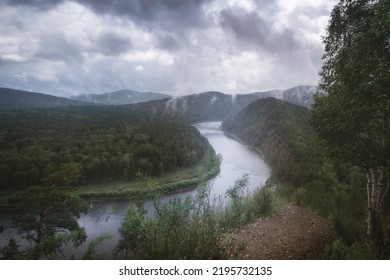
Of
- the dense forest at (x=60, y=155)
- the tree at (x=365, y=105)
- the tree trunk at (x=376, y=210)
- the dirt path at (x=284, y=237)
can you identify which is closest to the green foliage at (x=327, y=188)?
the tree trunk at (x=376, y=210)

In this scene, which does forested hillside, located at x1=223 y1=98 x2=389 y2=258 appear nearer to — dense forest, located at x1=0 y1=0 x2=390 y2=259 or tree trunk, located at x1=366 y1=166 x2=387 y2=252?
dense forest, located at x1=0 y1=0 x2=390 y2=259

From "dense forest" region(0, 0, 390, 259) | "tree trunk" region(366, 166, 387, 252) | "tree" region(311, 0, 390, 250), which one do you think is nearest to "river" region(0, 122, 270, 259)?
"dense forest" region(0, 0, 390, 259)

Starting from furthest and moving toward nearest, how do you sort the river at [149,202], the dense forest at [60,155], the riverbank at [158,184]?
the riverbank at [158,184] < the river at [149,202] < the dense forest at [60,155]

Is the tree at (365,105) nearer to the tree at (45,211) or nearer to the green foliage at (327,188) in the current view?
the green foliage at (327,188)

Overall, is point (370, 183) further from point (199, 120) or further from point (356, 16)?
point (199, 120)

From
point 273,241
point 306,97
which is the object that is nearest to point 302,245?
point 273,241

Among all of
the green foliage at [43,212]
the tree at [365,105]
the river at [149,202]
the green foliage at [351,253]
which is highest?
the tree at [365,105]

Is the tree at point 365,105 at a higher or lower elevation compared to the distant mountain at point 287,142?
higher
